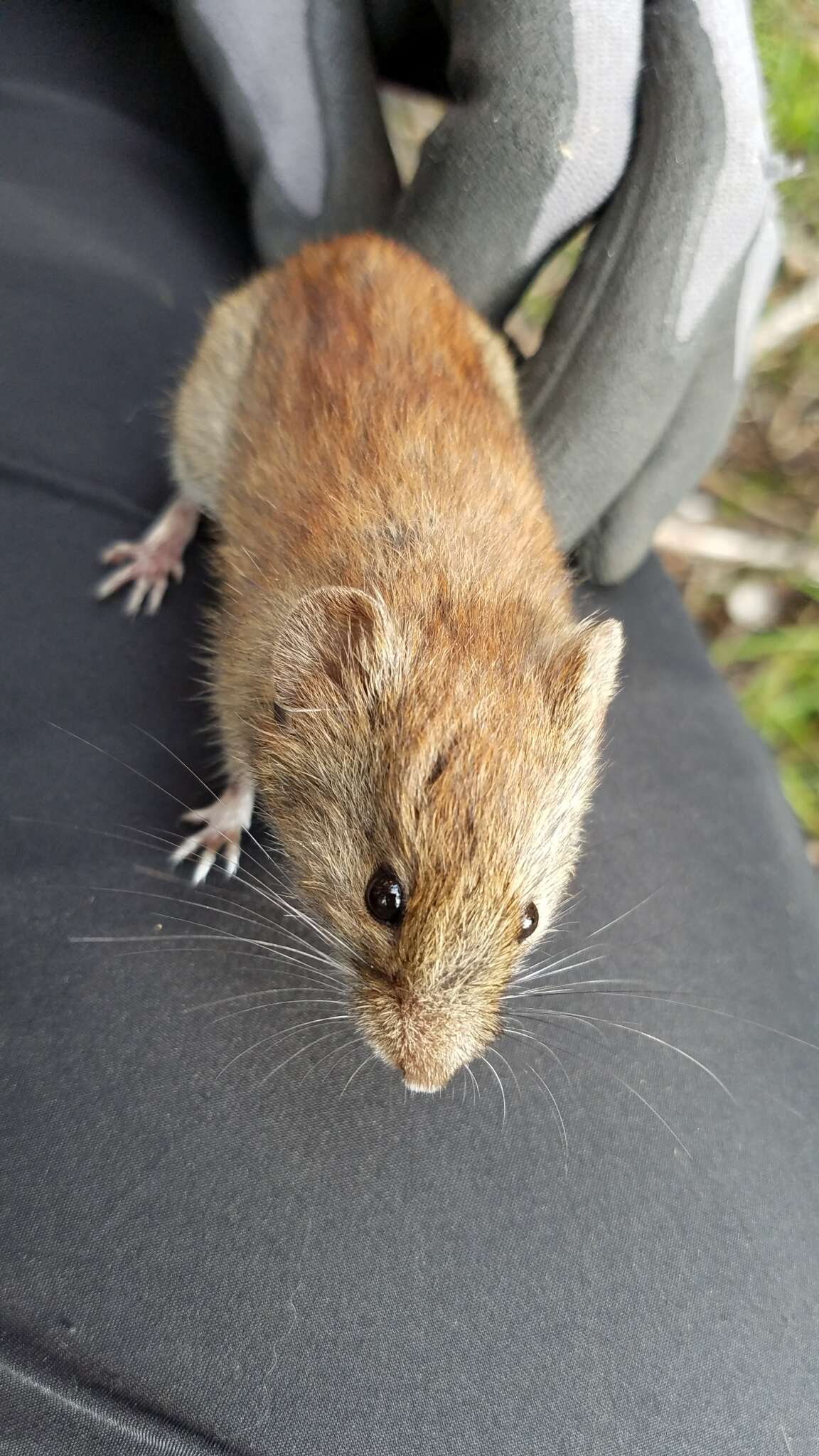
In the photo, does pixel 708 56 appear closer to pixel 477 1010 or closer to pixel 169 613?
pixel 169 613

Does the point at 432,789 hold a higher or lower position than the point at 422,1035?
higher

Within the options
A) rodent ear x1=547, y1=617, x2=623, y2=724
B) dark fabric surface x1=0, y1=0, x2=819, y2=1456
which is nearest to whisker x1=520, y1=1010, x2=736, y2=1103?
dark fabric surface x1=0, y1=0, x2=819, y2=1456

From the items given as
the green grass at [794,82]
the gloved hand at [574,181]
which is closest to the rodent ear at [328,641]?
the gloved hand at [574,181]

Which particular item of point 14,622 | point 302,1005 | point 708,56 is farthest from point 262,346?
point 302,1005

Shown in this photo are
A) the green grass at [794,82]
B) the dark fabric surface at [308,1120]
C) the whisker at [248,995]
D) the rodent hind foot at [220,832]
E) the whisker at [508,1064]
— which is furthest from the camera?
the green grass at [794,82]

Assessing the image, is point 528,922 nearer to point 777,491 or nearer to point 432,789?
point 432,789

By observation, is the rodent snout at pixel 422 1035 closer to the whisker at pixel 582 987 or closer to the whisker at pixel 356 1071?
the whisker at pixel 356 1071

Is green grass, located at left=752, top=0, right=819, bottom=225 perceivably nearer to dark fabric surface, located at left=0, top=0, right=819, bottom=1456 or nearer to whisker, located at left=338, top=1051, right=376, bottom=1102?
dark fabric surface, located at left=0, top=0, right=819, bottom=1456

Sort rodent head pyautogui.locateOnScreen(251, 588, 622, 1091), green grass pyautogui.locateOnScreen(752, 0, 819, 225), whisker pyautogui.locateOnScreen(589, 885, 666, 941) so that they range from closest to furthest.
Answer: rodent head pyautogui.locateOnScreen(251, 588, 622, 1091), whisker pyautogui.locateOnScreen(589, 885, 666, 941), green grass pyautogui.locateOnScreen(752, 0, 819, 225)

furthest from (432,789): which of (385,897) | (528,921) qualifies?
(528,921)
